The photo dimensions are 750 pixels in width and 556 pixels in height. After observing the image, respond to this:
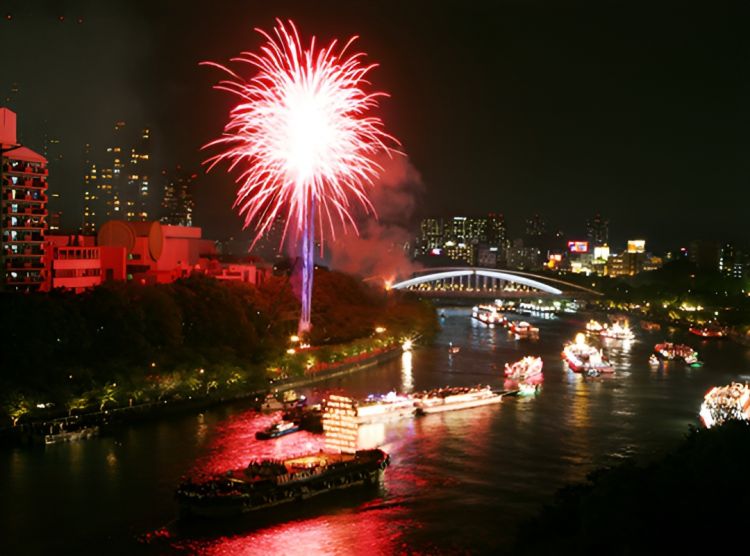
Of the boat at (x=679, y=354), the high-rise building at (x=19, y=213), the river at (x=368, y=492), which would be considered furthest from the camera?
the boat at (x=679, y=354)

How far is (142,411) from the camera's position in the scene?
9.45m

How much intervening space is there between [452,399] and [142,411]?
3548 mm

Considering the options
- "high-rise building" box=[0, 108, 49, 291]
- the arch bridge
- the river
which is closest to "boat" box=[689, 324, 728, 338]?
the river

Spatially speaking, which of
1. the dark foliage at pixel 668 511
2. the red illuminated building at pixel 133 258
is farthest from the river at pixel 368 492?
the red illuminated building at pixel 133 258

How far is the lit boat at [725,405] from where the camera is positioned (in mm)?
9102

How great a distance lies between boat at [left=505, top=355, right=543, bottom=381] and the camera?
12.8 m

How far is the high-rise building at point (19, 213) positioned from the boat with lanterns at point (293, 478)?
5322mm

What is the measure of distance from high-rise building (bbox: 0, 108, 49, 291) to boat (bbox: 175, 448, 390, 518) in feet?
17.9

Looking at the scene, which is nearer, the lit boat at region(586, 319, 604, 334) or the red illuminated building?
the red illuminated building

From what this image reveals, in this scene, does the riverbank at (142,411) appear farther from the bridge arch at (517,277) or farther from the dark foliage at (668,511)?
the bridge arch at (517,277)

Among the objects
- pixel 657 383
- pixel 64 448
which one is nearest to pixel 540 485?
pixel 64 448

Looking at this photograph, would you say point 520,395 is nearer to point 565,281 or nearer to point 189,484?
point 189,484

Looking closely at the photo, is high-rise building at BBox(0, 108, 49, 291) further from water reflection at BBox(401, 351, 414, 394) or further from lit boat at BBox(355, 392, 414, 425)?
water reflection at BBox(401, 351, 414, 394)

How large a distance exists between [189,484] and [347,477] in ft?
4.56
